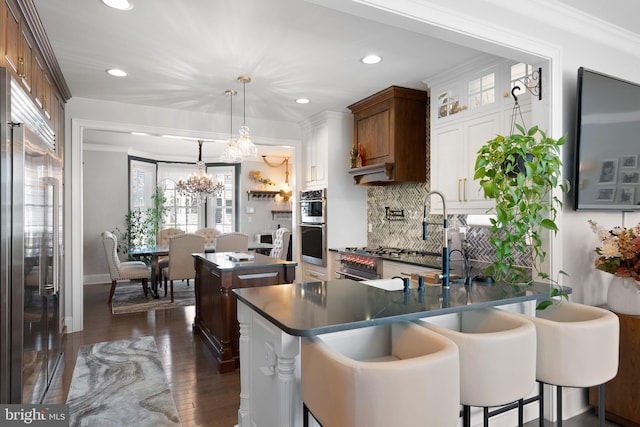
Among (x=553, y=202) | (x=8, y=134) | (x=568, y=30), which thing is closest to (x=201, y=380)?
(x=8, y=134)

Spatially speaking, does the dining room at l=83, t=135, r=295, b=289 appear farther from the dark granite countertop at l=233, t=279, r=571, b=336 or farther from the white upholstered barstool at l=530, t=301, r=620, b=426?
the white upholstered barstool at l=530, t=301, r=620, b=426

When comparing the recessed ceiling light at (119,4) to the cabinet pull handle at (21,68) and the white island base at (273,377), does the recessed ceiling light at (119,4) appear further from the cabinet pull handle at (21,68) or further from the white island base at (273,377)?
the white island base at (273,377)

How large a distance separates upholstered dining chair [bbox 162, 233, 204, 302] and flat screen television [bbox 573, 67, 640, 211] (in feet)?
15.1

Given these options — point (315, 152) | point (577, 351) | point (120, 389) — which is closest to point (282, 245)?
point (315, 152)

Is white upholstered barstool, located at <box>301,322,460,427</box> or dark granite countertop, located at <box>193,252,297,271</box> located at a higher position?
dark granite countertop, located at <box>193,252,297,271</box>

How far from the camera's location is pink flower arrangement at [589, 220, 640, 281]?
2268 mm

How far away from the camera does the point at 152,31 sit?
108 inches

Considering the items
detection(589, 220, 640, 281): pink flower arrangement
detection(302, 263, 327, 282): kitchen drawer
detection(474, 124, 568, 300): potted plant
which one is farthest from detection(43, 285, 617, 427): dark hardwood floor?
detection(302, 263, 327, 282): kitchen drawer

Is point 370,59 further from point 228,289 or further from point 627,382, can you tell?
point 627,382

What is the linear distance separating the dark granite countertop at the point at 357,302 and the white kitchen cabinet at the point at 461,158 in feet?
3.63

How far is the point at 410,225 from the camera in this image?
440 centimetres

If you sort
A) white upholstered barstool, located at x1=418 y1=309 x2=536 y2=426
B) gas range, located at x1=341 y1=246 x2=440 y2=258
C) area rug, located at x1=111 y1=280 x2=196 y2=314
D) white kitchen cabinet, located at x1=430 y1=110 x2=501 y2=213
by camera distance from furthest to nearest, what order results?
area rug, located at x1=111 y1=280 x2=196 y2=314 < gas range, located at x1=341 y1=246 x2=440 y2=258 < white kitchen cabinet, located at x1=430 y1=110 x2=501 y2=213 < white upholstered barstool, located at x1=418 y1=309 x2=536 y2=426

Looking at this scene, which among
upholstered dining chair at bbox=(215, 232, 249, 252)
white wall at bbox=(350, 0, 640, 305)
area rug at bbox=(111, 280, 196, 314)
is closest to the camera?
white wall at bbox=(350, 0, 640, 305)

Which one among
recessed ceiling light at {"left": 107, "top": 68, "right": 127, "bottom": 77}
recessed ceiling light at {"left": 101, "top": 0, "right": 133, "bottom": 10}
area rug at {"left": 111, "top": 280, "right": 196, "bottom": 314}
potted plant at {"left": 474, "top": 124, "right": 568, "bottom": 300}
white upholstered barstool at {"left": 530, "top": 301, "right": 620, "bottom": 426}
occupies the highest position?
recessed ceiling light at {"left": 101, "top": 0, "right": 133, "bottom": 10}
